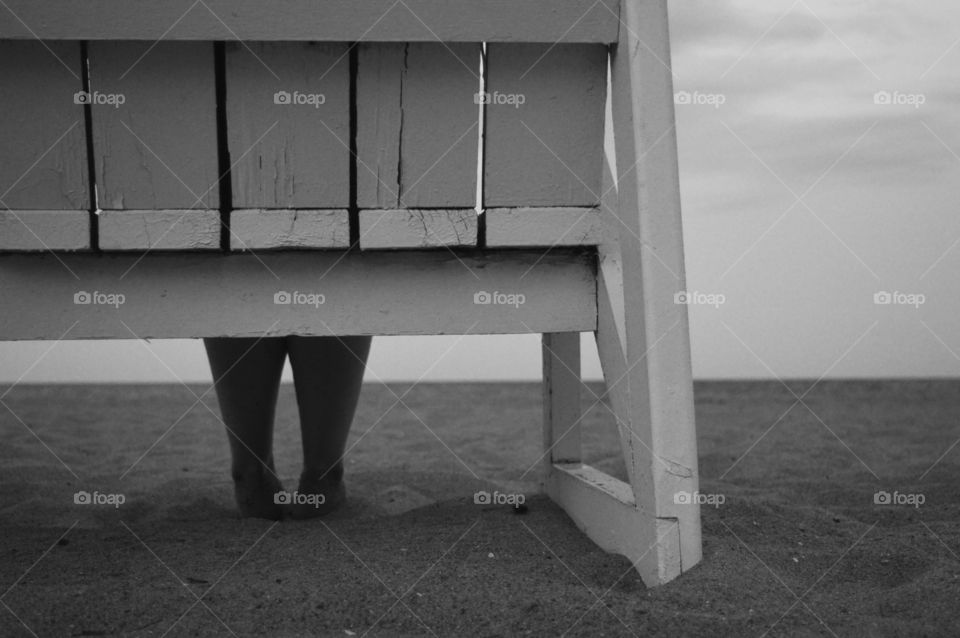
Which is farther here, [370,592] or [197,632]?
[370,592]

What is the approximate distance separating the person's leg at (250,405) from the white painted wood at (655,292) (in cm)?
140

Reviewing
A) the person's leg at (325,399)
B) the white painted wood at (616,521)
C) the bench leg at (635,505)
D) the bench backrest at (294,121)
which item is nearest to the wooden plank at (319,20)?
the bench backrest at (294,121)

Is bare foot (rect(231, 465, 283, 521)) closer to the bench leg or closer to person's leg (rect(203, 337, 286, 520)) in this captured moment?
person's leg (rect(203, 337, 286, 520))

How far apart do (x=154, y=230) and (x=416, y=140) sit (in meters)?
0.54

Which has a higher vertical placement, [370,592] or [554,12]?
[554,12]

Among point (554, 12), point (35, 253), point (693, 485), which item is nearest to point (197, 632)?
point (35, 253)

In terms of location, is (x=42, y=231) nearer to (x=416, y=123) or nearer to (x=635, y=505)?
(x=416, y=123)

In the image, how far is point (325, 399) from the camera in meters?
2.66

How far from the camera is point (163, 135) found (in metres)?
1.61

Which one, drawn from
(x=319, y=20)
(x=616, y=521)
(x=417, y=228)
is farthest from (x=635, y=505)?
(x=319, y=20)

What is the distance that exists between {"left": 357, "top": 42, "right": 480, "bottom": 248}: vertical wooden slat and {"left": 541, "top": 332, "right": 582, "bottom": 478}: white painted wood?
88cm

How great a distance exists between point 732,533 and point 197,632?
3.86 feet

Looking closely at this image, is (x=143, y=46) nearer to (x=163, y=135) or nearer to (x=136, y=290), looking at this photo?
(x=163, y=135)

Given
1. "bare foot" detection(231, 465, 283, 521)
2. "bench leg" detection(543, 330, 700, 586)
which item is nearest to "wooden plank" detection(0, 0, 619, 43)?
Result: "bench leg" detection(543, 330, 700, 586)
